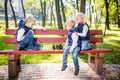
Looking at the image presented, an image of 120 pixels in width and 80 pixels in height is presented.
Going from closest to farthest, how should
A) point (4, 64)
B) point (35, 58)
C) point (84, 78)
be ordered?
point (84, 78)
point (4, 64)
point (35, 58)

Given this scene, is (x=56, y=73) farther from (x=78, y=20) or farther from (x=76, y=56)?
(x=78, y=20)

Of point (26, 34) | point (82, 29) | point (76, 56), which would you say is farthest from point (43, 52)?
point (82, 29)

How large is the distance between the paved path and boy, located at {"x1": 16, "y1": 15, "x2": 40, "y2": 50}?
79 centimetres

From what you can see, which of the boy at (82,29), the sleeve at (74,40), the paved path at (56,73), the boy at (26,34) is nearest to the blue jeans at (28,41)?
the boy at (26,34)

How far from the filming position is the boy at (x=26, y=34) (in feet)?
23.7

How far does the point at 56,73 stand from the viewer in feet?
24.8

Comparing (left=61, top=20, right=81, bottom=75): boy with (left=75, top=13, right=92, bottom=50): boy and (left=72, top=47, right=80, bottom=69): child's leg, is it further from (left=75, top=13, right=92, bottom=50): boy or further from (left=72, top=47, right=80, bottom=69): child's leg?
(left=75, top=13, right=92, bottom=50): boy

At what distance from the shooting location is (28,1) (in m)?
47.7

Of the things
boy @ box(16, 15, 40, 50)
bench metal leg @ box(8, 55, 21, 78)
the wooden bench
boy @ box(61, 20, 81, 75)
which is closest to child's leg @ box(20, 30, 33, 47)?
boy @ box(16, 15, 40, 50)

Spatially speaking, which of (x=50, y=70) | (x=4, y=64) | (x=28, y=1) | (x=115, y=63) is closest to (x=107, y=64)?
(x=115, y=63)

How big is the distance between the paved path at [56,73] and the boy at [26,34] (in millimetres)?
793

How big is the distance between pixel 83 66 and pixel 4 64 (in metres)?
2.70

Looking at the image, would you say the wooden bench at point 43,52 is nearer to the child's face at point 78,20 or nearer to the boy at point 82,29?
the boy at point 82,29

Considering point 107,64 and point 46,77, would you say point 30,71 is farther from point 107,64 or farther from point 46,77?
point 107,64
